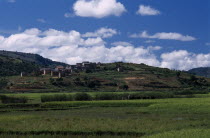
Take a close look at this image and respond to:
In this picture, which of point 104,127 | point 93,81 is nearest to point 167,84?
point 93,81

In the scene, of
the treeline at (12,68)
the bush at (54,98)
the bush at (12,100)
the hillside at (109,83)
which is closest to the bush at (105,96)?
the bush at (54,98)

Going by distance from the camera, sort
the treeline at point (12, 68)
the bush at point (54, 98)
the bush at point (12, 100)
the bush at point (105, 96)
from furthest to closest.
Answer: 1. the treeline at point (12, 68)
2. the bush at point (105, 96)
3. the bush at point (54, 98)
4. the bush at point (12, 100)

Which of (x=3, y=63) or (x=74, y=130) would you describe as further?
(x=3, y=63)

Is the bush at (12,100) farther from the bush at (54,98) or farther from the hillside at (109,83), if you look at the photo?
the hillside at (109,83)

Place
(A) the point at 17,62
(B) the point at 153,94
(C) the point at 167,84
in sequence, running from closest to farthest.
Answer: (B) the point at 153,94 < (C) the point at 167,84 < (A) the point at 17,62


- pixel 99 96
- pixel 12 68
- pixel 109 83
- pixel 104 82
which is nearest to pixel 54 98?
pixel 99 96

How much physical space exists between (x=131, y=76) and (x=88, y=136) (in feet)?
399

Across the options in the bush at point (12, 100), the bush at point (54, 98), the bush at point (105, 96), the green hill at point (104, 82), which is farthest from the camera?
the green hill at point (104, 82)

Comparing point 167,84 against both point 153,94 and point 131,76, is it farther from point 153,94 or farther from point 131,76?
point 153,94

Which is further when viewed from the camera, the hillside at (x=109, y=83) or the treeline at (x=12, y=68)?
the treeline at (x=12, y=68)

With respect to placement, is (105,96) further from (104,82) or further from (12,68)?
(12,68)

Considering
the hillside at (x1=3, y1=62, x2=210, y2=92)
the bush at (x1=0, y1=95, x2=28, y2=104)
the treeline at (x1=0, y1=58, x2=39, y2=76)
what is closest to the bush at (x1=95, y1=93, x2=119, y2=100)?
the bush at (x1=0, y1=95, x2=28, y2=104)

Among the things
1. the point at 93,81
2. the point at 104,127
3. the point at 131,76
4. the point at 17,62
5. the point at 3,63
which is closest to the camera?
the point at 104,127

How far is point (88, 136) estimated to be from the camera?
90.5 feet
